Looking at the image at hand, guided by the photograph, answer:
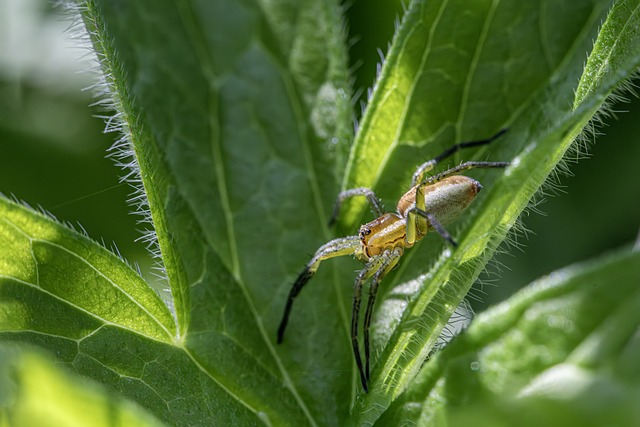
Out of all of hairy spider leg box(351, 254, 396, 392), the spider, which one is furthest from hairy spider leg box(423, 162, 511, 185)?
hairy spider leg box(351, 254, 396, 392)

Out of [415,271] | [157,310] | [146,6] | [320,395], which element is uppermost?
[146,6]

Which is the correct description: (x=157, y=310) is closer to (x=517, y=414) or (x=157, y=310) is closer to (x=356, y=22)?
(x=517, y=414)

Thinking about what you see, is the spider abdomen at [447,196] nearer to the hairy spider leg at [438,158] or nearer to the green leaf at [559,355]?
the hairy spider leg at [438,158]

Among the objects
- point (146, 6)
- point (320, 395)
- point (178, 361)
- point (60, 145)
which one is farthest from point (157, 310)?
→ point (60, 145)

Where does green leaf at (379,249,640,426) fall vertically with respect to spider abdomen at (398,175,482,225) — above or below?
above

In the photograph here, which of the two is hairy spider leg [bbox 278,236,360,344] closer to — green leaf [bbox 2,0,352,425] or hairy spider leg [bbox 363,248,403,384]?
green leaf [bbox 2,0,352,425]
